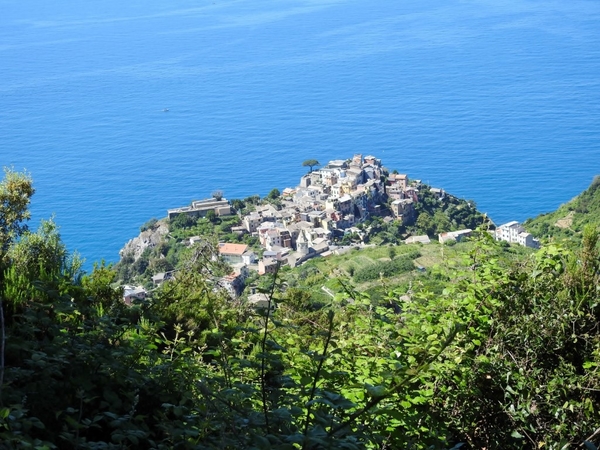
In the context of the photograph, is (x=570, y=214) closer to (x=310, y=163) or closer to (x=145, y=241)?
(x=145, y=241)

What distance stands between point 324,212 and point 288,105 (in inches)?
793

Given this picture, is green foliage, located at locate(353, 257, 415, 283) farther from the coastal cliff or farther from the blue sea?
the blue sea

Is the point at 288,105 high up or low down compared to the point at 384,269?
up

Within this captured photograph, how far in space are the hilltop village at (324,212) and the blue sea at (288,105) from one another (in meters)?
3.91

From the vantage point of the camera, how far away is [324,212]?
23125mm

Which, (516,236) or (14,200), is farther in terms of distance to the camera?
(516,236)

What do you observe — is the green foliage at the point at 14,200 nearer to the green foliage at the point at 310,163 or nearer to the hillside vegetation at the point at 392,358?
the hillside vegetation at the point at 392,358

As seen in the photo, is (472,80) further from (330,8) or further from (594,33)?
(330,8)

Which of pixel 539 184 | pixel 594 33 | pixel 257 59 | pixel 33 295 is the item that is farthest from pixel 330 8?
pixel 33 295

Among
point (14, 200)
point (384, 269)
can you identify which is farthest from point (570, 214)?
point (14, 200)

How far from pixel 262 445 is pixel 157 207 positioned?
2842 cm

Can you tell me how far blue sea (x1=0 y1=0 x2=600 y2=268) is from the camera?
100 feet

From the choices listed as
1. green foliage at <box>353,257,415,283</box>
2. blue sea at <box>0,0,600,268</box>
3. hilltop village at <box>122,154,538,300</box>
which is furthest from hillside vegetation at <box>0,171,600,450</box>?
blue sea at <box>0,0,600,268</box>

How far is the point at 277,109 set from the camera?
41.5 metres
